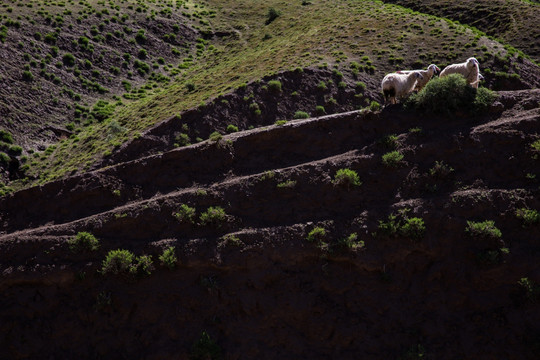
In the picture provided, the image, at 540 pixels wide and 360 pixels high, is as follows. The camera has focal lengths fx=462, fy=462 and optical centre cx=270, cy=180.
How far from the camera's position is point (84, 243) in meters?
16.8

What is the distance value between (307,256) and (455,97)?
9.23m

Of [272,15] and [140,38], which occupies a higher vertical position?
[140,38]

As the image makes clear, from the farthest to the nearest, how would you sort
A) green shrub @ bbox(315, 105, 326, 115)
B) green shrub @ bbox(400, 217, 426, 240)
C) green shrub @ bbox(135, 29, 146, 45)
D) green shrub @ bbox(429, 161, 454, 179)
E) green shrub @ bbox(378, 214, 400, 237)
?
green shrub @ bbox(135, 29, 146, 45)
green shrub @ bbox(315, 105, 326, 115)
green shrub @ bbox(429, 161, 454, 179)
green shrub @ bbox(378, 214, 400, 237)
green shrub @ bbox(400, 217, 426, 240)

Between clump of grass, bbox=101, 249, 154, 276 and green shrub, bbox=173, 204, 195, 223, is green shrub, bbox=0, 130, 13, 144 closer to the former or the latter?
clump of grass, bbox=101, 249, 154, 276

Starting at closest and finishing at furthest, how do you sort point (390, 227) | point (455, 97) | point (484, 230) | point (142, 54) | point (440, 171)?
point (484, 230)
point (390, 227)
point (440, 171)
point (455, 97)
point (142, 54)

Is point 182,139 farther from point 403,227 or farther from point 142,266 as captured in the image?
point 403,227

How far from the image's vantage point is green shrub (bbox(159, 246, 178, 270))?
51.7 feet

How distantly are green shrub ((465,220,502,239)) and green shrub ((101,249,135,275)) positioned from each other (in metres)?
11.3

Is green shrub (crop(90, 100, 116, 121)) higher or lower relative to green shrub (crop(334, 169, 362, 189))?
lower

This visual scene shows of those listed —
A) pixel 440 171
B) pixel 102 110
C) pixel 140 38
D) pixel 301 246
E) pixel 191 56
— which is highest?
pixel 440 171

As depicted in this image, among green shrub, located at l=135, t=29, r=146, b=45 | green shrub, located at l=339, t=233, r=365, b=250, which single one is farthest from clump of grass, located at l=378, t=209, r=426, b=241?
green shrub, located at l=135, t=29, r=146, b=45

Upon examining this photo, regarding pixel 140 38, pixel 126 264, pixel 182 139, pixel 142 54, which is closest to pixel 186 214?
pixel 126 264

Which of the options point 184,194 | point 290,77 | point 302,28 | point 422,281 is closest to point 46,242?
point 184,194

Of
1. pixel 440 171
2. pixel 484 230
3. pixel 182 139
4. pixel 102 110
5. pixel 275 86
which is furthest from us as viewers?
pixel 102 110
